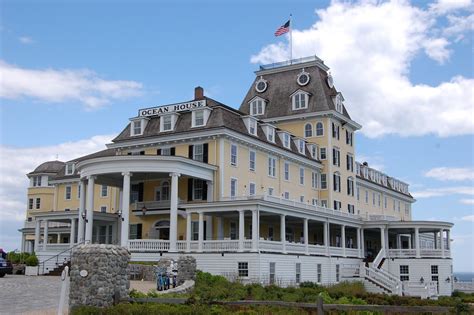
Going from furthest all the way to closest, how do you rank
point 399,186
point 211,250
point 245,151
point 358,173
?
1. point 399,186
2. point 358,173
3. point 245,151
4. point 211,250

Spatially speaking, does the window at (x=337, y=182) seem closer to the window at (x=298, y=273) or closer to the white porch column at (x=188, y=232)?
the window at (x=298, y=273)

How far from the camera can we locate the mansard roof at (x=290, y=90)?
58.0 meters

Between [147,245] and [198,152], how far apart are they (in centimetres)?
881

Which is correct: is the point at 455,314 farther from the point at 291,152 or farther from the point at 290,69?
the point at 290,69

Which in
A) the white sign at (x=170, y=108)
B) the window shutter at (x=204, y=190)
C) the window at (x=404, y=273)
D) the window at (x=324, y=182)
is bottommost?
the window at (x=404, y=273)

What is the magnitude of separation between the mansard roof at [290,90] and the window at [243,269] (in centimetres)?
2337

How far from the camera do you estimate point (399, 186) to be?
8856cm

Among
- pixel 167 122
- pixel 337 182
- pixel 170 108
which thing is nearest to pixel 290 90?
pixel 337 182

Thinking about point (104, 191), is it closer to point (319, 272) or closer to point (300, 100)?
point (300, 100)

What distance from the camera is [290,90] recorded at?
197 feet

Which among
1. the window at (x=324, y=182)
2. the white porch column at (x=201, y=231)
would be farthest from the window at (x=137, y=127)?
the window at (x=324, y=182)

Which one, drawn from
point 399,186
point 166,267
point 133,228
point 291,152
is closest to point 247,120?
point 291,152

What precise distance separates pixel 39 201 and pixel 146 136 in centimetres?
3266

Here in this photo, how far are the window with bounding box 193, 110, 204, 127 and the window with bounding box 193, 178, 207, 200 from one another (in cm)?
440
